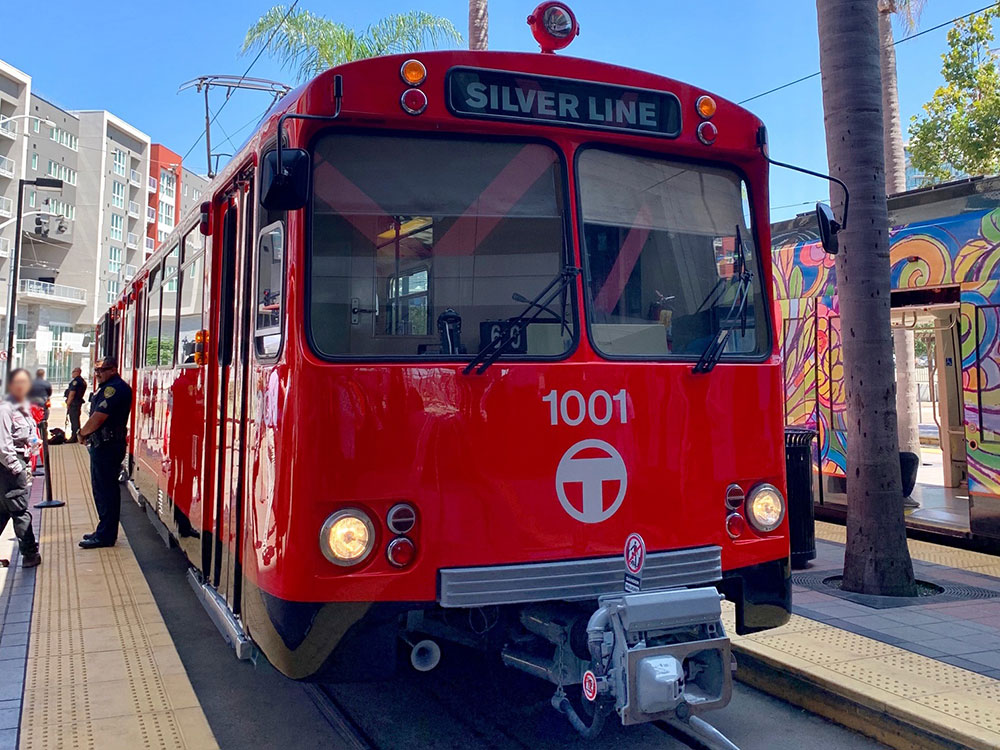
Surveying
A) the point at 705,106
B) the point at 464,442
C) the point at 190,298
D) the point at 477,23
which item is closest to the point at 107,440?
the point at 190,298

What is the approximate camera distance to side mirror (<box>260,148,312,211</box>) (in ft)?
10.7

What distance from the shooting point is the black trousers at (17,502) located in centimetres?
676

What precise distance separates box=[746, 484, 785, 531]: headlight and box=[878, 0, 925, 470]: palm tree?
8.64m

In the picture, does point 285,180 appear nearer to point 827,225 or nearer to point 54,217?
point 54,217

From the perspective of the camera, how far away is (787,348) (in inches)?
394

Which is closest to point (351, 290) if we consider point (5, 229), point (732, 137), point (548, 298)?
point (548, 298)

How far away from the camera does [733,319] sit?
4.08 m

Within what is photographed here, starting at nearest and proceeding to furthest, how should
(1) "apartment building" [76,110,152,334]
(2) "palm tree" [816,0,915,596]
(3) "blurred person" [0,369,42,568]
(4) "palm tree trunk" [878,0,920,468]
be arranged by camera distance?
(1) "apartment building" [76,110,152,334]
(2) "palm tree" [816,0,915,596]
(3) "blurred person" [0,369,42,568]
(4) "palm tree trunk" [878,0,920,468]

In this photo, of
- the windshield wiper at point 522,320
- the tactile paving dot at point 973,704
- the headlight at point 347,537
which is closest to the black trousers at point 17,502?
the headlight at point 347,537

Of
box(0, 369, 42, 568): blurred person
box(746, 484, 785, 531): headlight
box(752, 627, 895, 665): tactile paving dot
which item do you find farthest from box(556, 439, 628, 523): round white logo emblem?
box(0, 369, 42, 568): blurred person

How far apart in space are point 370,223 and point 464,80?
28.6 inches

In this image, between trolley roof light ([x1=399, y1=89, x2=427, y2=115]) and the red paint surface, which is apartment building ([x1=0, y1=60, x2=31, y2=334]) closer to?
the red paint surface

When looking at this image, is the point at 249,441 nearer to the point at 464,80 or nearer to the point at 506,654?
the point at 506,654

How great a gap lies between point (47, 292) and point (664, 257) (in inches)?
104
